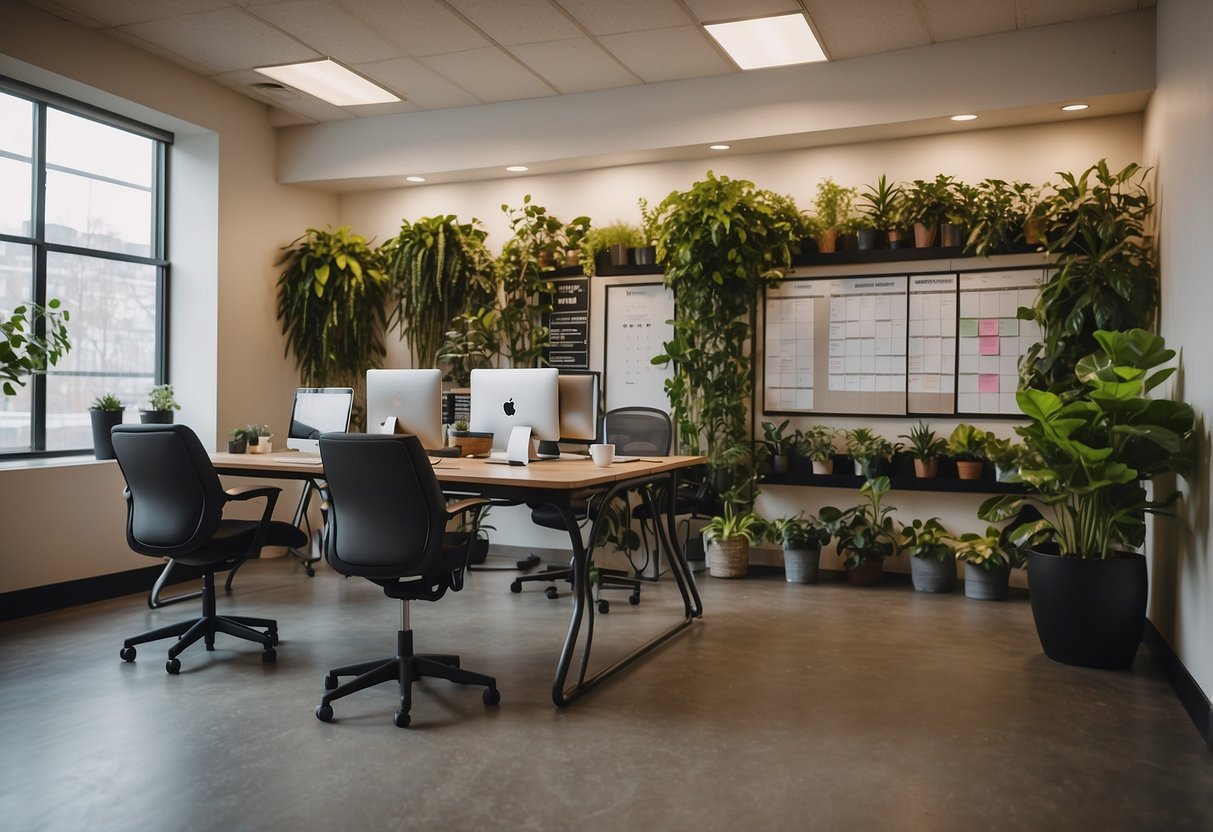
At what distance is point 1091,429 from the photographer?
3666mm

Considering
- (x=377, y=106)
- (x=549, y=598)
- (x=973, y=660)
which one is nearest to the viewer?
(x=973, y=660)

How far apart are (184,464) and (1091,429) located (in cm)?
363

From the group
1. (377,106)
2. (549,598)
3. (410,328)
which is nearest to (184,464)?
(549,598)

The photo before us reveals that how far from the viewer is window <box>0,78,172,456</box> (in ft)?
16.5

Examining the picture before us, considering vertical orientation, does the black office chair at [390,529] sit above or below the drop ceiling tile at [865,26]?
below

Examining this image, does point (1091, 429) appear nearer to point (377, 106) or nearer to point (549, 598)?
point (549, 598)

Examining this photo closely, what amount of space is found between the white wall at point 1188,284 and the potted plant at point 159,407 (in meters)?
5.40

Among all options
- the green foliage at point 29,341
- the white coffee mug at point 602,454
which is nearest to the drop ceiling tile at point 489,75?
the green foliage at point 29,341

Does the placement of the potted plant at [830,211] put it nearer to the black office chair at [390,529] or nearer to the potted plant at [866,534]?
the potted plant at [866,534]

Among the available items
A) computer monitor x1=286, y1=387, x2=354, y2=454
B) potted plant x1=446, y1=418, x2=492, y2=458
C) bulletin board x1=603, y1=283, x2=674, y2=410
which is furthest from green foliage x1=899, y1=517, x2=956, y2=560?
computer monitor x1=286, y1=387, x2=354, y2=454

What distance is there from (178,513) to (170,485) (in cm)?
12

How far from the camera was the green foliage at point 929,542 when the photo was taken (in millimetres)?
5215

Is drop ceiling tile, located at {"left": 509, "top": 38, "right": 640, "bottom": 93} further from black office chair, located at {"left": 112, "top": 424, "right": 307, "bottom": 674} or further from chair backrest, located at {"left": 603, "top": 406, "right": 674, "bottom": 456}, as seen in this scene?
black office chair, located at {"left": 112, "top": 424, "right": 307, "bottom": 674}

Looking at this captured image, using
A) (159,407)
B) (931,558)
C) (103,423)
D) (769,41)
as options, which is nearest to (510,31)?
(769,41)
